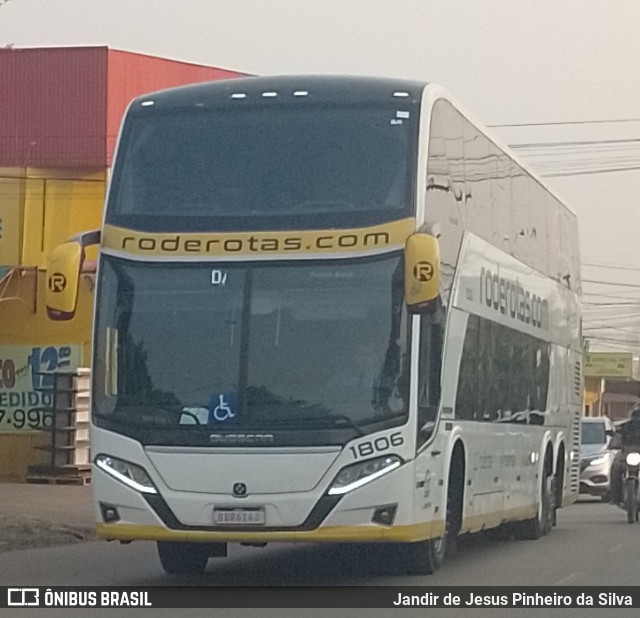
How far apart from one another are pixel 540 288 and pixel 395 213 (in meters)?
6.59

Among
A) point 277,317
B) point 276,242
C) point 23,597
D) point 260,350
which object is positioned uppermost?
point 276,242

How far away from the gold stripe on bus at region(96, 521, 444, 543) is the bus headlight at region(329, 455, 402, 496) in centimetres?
32

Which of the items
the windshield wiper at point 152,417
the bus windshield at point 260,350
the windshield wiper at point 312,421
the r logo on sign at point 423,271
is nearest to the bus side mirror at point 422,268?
the r logo on sign at point 423,271

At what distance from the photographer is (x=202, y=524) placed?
1310 cm

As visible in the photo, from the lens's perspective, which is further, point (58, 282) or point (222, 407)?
point (58, 282)

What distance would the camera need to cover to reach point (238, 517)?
13.0 meters

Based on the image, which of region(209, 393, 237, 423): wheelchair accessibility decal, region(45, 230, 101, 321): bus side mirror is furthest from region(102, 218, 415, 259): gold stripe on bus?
region(209, 393, 237, 423): wheelchair accessibility decal

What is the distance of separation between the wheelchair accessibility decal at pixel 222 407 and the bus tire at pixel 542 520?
25.6 ft

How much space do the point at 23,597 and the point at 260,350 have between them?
285 cm

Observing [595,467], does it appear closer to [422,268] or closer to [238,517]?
[422,268]

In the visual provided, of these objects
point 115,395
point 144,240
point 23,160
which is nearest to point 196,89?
point 144,240

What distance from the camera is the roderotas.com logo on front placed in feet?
42.7

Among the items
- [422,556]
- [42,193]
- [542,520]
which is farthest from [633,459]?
[42,193]

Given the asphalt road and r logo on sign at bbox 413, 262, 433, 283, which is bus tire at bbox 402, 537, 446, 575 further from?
r logo on sign at bbox 413, 262, 433, 283
